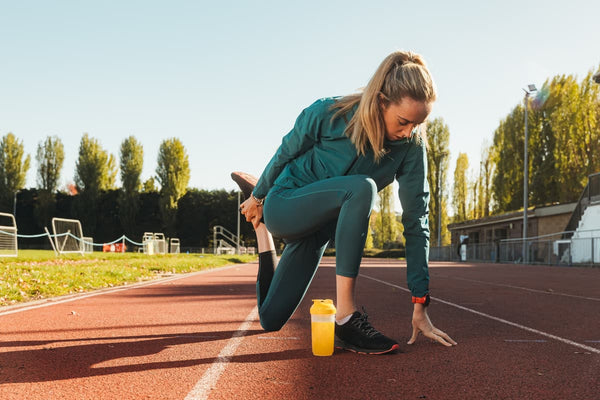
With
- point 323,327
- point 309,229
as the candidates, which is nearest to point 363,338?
point 323,327

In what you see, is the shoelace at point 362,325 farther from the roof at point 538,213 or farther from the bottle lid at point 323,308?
the roof at point 538,213

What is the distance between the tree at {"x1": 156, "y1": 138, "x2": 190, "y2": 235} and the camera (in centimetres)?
5600

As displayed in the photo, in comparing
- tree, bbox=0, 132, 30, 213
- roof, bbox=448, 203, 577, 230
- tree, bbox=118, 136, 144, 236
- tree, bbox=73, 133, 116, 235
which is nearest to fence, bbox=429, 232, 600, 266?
roof, bbox=448, 203, 577, 230

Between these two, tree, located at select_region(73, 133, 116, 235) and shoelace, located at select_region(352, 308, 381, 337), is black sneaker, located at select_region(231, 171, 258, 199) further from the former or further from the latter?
tree, located at select_region(73, 133, 116, 235)

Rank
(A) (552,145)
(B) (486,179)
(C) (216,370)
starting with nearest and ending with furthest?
1. (C) (216,370)
2. (A) (552,145)
3. (B) (486,179)

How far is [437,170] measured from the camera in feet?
165

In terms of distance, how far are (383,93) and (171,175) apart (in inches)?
2237

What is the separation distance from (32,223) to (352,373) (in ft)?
200

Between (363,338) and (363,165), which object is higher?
(363,165)

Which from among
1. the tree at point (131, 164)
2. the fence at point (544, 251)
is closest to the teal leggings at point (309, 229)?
the fence at point (544, 251)

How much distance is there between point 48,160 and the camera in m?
57.3

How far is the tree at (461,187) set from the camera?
167ft

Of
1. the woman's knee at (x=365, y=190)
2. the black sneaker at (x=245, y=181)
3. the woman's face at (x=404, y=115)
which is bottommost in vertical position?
the woman's knee at (x=365, y=190)

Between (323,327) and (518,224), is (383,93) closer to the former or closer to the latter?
(323,327)
